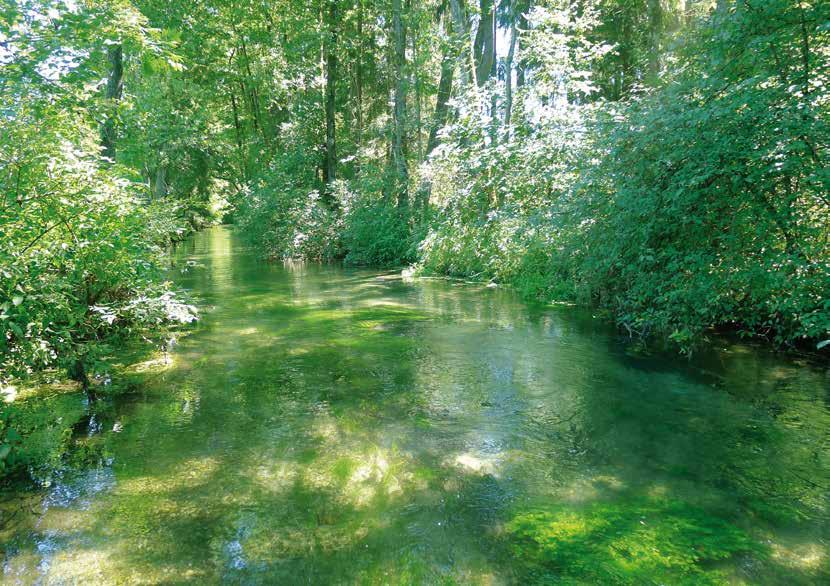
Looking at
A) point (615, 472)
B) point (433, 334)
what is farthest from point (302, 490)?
point (433, 334)

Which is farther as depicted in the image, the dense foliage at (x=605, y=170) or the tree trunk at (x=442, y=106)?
the tree trunk at (x=442, y=106)

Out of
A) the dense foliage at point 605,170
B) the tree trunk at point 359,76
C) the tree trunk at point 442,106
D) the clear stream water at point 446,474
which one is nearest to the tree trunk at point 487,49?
the dense foliage at point 605,170

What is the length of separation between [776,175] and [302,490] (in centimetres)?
599

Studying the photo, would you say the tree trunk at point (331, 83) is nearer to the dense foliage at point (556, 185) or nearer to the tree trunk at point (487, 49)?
the tree trunk at point (487, 49)

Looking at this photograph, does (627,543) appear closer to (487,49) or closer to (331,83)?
(487,49)

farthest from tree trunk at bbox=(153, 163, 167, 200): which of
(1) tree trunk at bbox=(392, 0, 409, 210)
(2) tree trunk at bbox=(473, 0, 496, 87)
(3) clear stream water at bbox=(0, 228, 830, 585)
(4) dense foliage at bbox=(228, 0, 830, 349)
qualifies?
(3) clear stream water at bbox=(0, 228, 830, 585)

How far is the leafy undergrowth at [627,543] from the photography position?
3186 millimetres

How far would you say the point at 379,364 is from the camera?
7.48m

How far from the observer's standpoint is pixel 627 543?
3.46m

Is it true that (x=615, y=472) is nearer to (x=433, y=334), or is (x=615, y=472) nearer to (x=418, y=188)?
(x=433, y=334)

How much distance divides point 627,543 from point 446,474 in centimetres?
146

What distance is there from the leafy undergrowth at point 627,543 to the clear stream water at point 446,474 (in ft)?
0.04

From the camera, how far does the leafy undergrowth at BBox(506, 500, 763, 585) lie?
319 cm

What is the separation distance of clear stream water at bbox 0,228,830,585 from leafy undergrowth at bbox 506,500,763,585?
0.04ft
